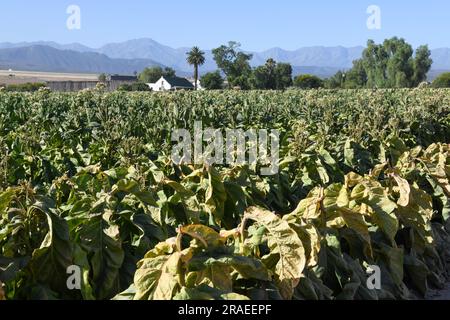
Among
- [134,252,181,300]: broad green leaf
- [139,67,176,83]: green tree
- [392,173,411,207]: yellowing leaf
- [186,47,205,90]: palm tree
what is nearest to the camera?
[134,252,181,300]: broad green leaf

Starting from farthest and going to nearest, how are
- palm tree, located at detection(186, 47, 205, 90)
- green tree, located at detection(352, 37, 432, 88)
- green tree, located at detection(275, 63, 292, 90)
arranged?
1. palm tree, located at detection(186, 47, 205, 90)
2. green tree, located at detection(352, 37, 432, 88)
3. green tree, located at detection(275, 63, 292, 90)

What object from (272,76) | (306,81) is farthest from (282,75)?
(306,81)

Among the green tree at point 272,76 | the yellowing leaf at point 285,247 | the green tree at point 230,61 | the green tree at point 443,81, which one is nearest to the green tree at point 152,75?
the green tree at point 230,61

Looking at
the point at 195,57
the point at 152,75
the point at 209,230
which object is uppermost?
the point at 195,57

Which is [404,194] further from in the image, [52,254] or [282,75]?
[282,75]

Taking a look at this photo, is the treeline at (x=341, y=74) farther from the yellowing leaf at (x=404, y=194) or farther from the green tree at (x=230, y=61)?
the yellowing leaf at (x=404, y=194)

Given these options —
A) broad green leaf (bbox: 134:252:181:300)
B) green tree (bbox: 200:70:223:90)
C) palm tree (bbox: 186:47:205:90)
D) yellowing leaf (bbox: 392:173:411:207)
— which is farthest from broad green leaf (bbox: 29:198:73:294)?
palm tree (bbox: 186:47:205:90)

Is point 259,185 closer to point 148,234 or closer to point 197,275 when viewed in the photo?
point 148,234

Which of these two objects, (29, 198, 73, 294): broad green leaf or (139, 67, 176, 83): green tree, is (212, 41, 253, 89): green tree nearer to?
(139, 67, 176, 83): green tree

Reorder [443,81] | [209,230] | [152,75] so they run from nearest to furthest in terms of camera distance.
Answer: [209,230] < [443,81] < [152,75]
